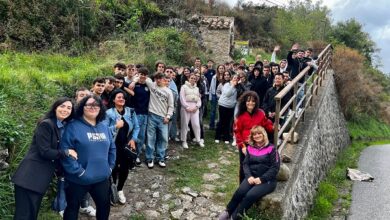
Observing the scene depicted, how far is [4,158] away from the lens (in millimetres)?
4730

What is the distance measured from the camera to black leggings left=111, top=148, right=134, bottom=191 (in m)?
5.30

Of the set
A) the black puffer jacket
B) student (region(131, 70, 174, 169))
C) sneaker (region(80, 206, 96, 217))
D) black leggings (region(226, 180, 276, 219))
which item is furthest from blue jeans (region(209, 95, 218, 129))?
sneaker (region(80, 206, 96, 217))

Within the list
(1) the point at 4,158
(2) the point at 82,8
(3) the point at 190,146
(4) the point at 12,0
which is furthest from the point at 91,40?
(1) the point at 4,158

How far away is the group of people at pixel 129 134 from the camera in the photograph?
3.91 m

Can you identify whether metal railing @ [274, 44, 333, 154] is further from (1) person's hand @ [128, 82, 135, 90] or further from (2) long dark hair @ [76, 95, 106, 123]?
(2) long dark hair @ [76, 95, 106, 123]

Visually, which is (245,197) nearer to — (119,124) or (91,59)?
(119,124)

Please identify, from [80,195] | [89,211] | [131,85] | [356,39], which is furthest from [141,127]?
[356,39]

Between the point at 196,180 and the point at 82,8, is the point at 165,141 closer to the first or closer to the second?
the point at 196,180

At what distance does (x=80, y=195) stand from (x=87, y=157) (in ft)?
1.52

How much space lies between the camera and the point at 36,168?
3.87 meters

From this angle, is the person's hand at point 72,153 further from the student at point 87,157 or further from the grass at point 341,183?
the grass at point 341,183

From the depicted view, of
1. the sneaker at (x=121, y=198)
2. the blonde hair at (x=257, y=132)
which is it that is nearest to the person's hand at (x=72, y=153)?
the sneaker at (x=121, y=198)

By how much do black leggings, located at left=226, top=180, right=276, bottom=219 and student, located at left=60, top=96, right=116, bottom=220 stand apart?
1.70 m

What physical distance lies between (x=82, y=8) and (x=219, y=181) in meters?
7.87
